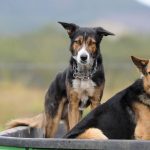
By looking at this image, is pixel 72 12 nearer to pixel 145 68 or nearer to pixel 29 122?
pixel 29 122

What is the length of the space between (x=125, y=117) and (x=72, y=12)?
59.5 metres

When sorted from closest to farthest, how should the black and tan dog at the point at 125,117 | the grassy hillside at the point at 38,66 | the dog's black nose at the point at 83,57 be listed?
the black and tan dog at the point at 125,117, the dog's black nose at the point at 83,57, the grassy hillside at the point at 38,66

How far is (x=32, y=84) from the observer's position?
25.1m

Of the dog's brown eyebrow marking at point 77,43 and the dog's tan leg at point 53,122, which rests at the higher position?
the dog's brown eyebrow marking at point 77,43

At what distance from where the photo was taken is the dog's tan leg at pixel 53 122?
9711 millimetres

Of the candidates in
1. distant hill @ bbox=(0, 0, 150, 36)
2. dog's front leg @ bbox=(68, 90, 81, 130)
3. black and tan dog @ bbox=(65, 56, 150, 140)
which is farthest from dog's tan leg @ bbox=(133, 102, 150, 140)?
distant hill @ bbox=(0, 0, 150, 36)

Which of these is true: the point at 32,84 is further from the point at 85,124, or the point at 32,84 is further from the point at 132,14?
the point at 132,14

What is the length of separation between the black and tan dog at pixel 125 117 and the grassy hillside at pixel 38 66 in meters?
10.4

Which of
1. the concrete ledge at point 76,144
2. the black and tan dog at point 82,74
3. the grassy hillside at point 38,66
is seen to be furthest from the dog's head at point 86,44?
the grassy hillside at point 38,66

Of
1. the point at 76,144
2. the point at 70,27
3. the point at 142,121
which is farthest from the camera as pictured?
the point at 70,27

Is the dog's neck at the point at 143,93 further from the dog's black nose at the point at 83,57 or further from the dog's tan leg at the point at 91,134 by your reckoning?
the dog's black nose at the point at 83,57

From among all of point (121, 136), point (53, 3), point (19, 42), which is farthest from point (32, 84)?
point (53, 3)

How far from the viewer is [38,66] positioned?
25.7m

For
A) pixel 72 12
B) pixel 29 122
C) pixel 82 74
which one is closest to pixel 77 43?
pixel 82 74
